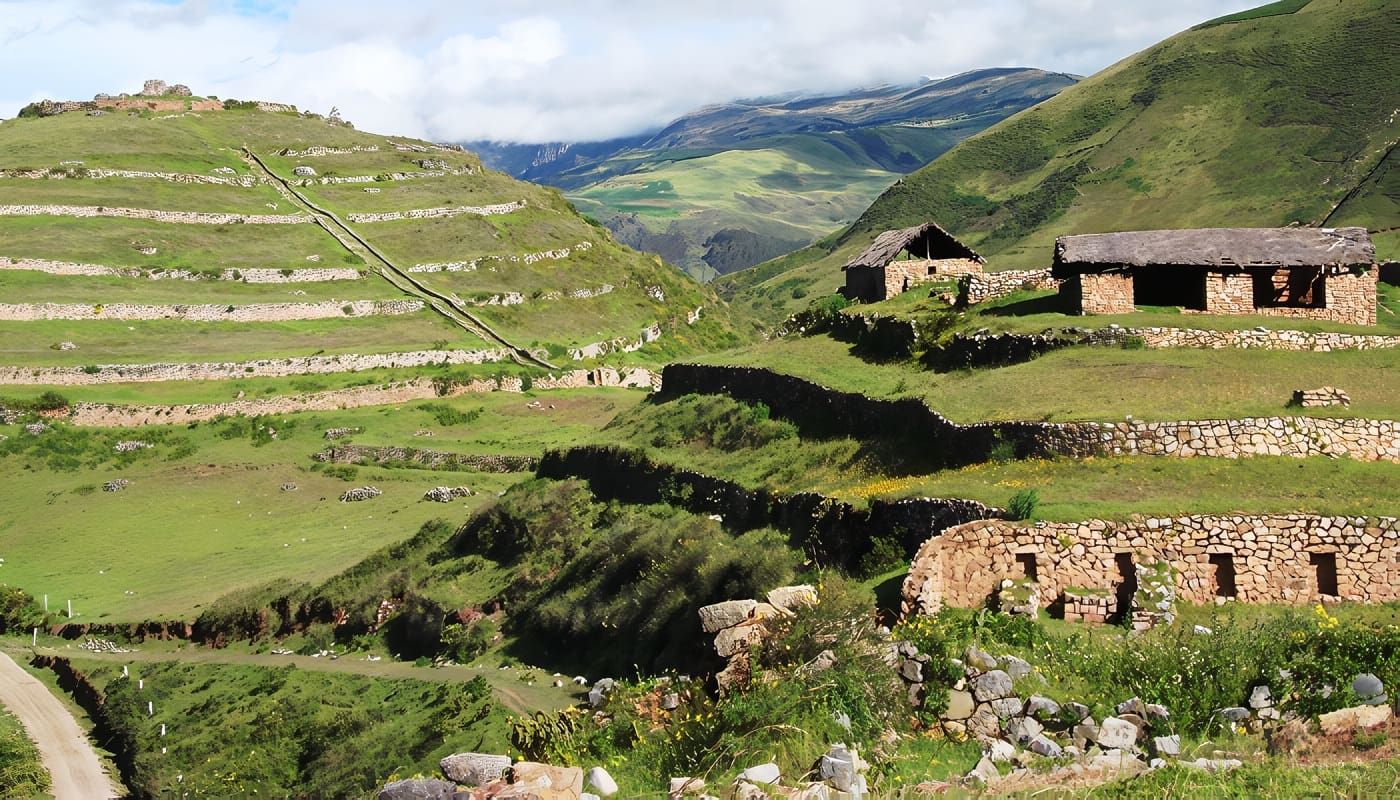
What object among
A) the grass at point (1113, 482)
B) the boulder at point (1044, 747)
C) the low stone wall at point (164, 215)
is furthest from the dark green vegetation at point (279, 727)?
the low stone wall at point (164, 215)

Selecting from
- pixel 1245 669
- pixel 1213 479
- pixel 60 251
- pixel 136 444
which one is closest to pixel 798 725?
pixel 1245 669

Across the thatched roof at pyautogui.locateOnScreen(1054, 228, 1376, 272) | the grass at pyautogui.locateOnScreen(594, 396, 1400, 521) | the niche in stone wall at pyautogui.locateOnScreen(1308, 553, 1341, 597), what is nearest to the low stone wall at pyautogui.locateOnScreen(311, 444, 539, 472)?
the grass at pyautogui.locateOnScreen(594, 396, 1400, 521)

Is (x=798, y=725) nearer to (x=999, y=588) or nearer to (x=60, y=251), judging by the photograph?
(x=999, y=588)

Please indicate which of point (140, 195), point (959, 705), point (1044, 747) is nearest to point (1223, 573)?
point (959, 705)

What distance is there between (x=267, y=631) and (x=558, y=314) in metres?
52.2

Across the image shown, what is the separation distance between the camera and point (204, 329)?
81.4 metres

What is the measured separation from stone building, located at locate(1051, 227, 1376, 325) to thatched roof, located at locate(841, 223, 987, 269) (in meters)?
11.1

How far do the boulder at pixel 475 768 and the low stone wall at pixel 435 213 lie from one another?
308 ft

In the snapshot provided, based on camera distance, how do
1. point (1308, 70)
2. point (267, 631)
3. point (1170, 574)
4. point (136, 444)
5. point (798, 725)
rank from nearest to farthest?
point (798, 725) < point (1170, 574) < point (267, 631) < point (136, 444) < point (1308, 70)

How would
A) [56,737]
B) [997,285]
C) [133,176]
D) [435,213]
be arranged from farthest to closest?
1. [435,213]
2. [133,176]
3. [56,737]
4. [997,285]

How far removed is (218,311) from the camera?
83.7 metres

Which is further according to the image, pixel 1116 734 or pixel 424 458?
pixel 424 458

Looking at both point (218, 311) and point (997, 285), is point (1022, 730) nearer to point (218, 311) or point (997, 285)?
point (997, 285)

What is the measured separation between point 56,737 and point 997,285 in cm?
3012
